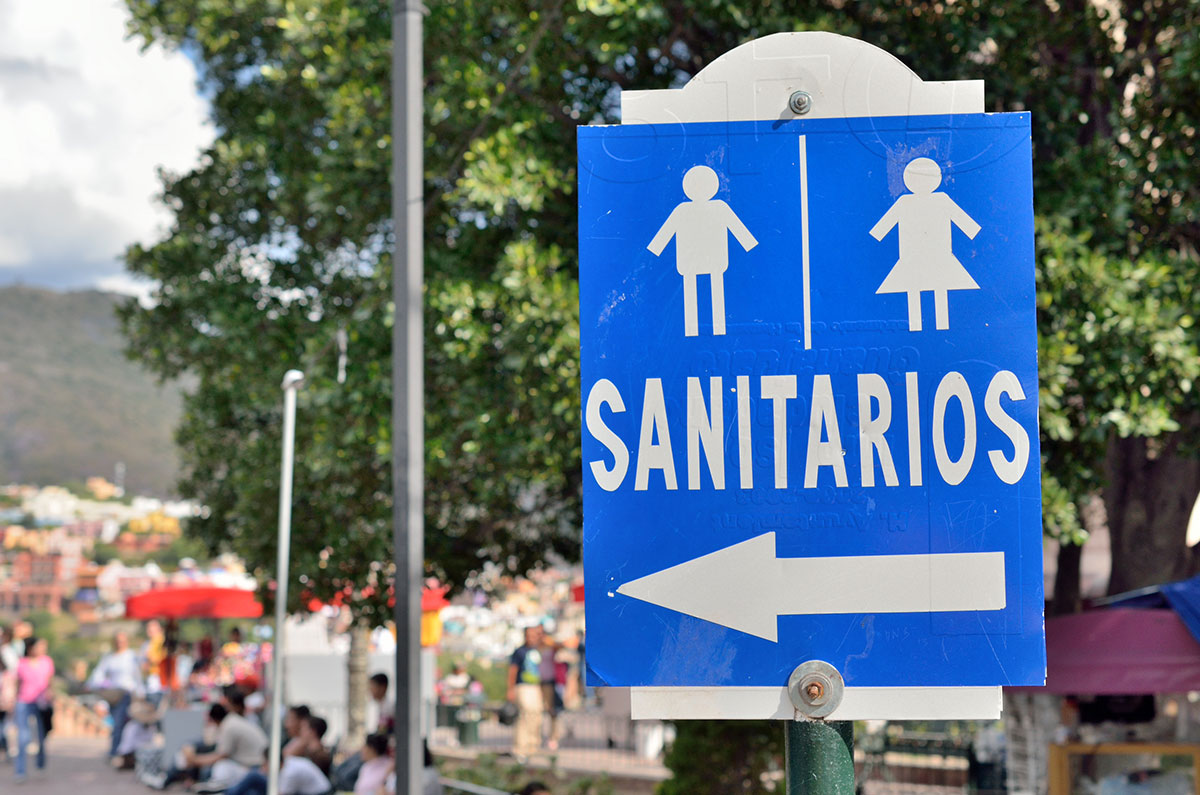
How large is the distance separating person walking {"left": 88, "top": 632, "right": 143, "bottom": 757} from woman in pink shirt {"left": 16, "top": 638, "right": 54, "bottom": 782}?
1.27 m

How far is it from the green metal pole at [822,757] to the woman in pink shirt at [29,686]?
15.3 m

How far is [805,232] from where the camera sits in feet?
6.92

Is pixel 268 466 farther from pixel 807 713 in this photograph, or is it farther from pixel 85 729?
pixel 85 729

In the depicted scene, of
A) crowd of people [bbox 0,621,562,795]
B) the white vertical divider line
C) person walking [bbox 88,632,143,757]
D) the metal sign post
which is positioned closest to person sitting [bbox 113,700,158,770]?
crowd of people [bbox 0,621,562,795]

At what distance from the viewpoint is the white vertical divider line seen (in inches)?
81.6

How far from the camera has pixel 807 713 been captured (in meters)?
1.98

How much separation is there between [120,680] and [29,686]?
186cm

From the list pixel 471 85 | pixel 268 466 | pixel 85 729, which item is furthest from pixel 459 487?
pixel 85 729

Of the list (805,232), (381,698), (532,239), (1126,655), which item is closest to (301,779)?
(381,698)

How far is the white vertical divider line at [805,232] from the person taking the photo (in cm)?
207

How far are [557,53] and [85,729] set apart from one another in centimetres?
2120

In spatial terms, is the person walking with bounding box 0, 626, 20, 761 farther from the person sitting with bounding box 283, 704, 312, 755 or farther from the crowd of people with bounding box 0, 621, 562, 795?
the person sitting with bounding box 283, 704, 312, 755

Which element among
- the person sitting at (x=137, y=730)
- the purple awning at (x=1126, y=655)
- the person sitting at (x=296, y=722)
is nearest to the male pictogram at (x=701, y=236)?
the purple awning at (x=1126, y=655)

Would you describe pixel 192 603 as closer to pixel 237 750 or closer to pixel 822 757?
pixel 237 750
